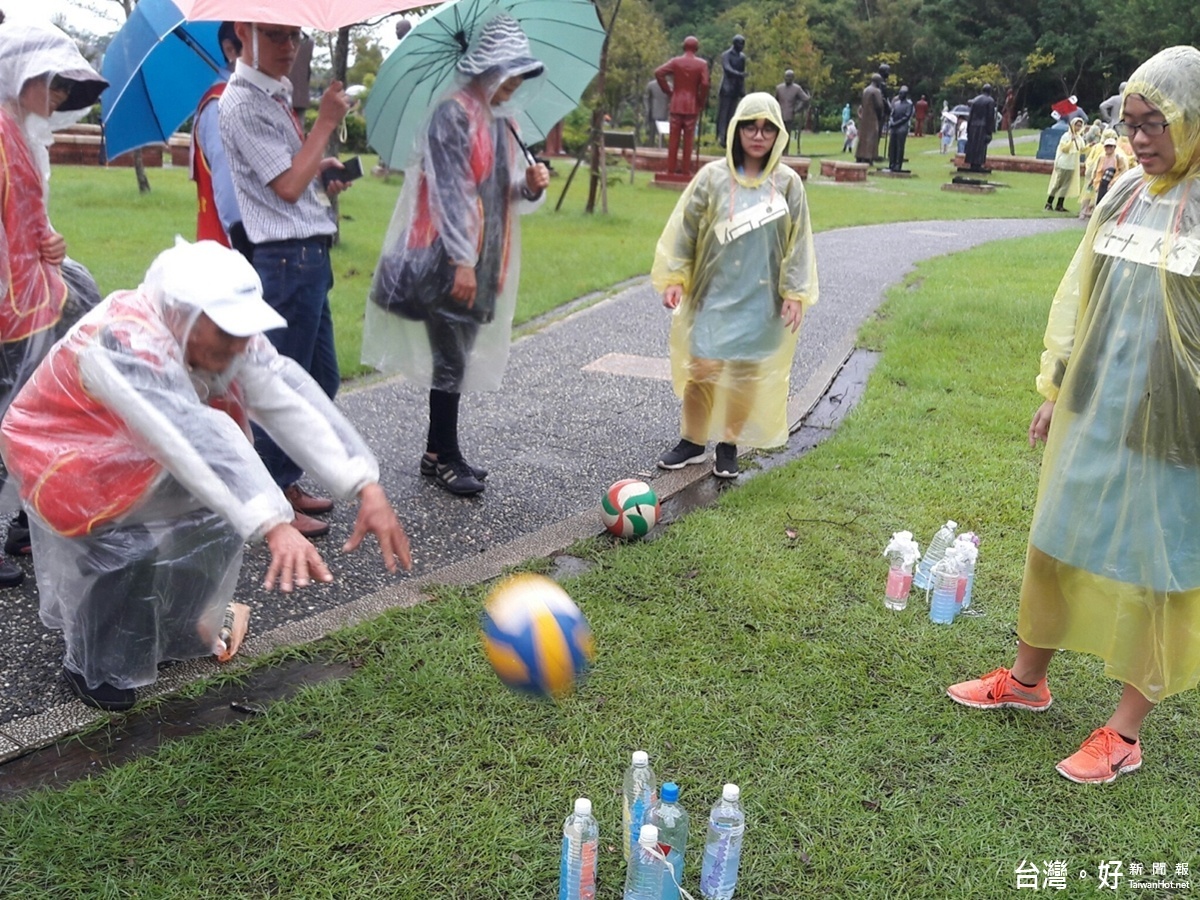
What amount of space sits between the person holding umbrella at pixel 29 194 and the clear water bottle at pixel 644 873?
8.59 feet

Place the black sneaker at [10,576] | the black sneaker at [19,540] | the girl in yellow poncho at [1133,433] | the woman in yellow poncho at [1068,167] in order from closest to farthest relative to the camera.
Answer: the girl in yellow poncho at [1133,433] < the black sneaker at [10,576] < the black sneaker at [19,540] < the woman in yellow poncho at [1068,167]

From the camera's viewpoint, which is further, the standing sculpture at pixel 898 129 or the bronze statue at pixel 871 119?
the bronze statue at pixel 871 119

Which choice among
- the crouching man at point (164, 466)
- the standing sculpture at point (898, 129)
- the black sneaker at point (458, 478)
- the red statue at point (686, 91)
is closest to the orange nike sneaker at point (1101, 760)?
the crouching man at point (164, 466)

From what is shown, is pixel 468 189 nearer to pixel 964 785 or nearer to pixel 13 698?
pixel 13 698

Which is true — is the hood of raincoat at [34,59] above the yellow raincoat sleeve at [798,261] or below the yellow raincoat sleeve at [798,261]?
above

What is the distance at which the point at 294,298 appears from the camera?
4215 millimetres

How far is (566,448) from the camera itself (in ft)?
19.4

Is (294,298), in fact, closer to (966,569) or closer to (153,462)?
(153,462)

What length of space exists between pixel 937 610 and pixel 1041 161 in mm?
28681

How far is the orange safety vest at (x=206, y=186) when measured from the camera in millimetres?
4141

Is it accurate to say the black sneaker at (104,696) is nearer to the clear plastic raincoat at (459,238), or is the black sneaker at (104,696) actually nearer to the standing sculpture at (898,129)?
the clear plastic raincoat at (459,238)

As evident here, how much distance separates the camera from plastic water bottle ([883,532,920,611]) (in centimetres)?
412

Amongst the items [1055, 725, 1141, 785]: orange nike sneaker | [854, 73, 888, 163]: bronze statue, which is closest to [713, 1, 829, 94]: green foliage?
[854, 73, 888, 163]: bronze statue

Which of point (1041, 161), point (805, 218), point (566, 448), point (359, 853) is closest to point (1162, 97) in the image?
point (805, 218)
